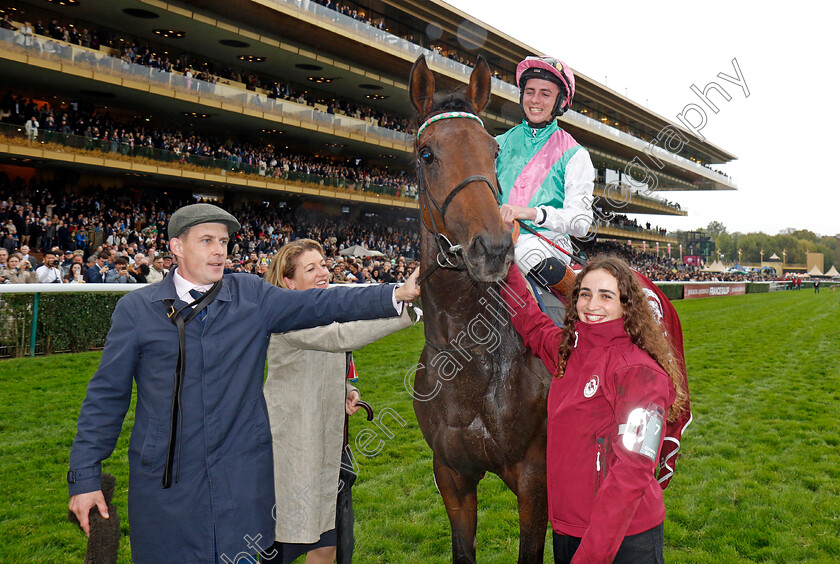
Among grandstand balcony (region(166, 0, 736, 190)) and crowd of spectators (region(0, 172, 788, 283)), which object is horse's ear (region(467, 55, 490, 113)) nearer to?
crowd of spectators (region(0, 172, 788, 283))

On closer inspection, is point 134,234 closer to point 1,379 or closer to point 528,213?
point 1,379

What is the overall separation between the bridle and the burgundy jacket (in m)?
0.51

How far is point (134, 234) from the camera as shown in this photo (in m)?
15.5

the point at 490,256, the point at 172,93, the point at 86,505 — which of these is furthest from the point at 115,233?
the point at 490,256

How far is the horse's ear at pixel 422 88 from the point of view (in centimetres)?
236

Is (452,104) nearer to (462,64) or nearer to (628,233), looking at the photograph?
(462,64)

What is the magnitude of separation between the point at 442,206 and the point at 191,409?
1.14m

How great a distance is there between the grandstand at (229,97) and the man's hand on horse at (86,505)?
11846 mm

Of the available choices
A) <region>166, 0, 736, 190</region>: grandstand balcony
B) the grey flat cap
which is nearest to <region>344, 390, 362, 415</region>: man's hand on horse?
the grey flat cap

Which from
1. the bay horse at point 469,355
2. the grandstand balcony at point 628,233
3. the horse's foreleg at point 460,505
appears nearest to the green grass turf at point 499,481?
the horse's foreleg at point 460,505

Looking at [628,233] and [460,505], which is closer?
[460,505]

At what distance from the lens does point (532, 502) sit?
89.4 inches

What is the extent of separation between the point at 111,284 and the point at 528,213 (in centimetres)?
807

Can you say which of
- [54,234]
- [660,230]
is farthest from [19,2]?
[660,230]
